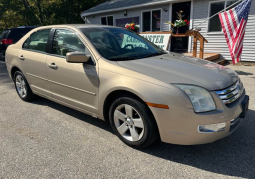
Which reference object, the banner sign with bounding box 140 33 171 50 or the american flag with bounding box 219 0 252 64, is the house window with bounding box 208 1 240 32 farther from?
the banner sign with bounding box 140 33 171 50

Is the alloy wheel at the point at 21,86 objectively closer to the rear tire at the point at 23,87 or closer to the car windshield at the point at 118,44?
the rear tire at the point at 23,87

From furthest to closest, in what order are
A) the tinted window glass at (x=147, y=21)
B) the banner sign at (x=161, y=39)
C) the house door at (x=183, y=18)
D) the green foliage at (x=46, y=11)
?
the green foliage at (x=46, y=11) → the tinted window glass at (x=147, y=21) → the house door at (x=183, y=18) → the banner sign at (x=161, y=39)

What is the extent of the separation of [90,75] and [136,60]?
69 centimetres

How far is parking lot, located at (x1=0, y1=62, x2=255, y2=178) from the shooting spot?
2.33 meters

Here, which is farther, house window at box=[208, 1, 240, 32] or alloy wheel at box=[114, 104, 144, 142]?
house window at box=[208, 1, 240, 32]

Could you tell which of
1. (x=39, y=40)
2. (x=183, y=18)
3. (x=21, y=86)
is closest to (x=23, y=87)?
(x=21, y=86)

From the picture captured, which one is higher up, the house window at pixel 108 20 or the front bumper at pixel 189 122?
the house window at pixel 108 20

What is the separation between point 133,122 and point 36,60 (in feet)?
7.53

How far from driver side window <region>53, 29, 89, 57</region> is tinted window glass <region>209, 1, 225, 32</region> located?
26.5 ft

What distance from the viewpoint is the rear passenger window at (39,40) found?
384 cm

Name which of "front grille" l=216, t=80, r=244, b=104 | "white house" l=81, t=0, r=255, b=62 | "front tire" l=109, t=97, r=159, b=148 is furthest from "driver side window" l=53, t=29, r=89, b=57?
"white house" l=81, t=0, r=255, b=62

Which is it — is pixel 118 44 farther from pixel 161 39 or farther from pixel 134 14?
pixel 134 14

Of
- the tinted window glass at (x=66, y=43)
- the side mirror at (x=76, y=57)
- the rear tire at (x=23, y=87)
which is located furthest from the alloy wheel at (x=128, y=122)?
the rear tire at (x=23, y=87)

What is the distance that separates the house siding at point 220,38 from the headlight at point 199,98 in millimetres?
7935
